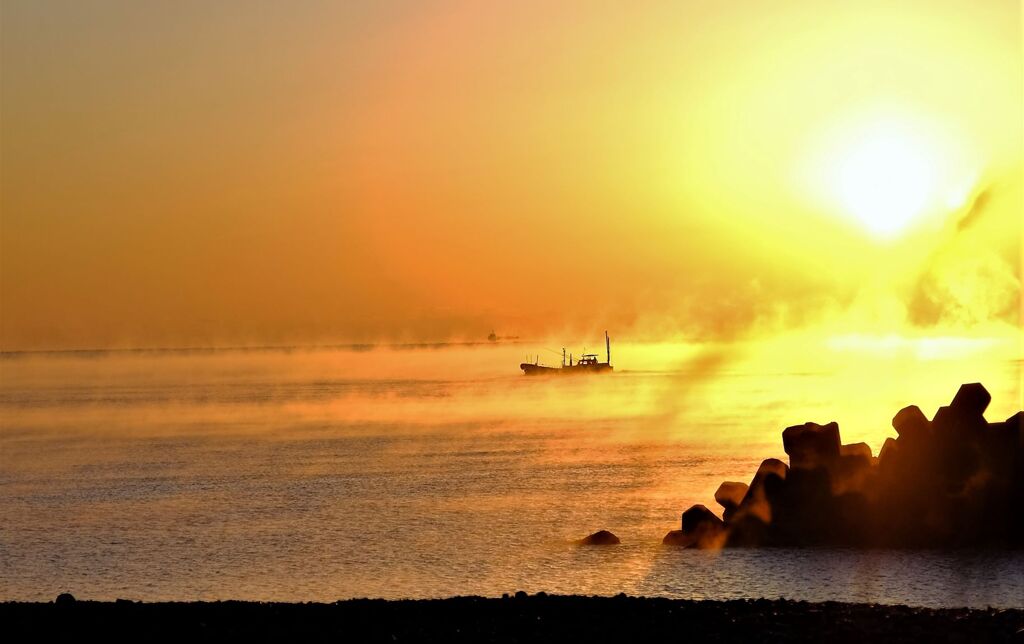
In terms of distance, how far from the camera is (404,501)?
235ft

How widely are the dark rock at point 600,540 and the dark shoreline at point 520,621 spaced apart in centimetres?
2100

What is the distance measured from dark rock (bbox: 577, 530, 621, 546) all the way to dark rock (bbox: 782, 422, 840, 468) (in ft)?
27.5

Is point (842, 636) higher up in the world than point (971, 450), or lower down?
lower down

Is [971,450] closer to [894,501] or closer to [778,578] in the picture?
[894,501]

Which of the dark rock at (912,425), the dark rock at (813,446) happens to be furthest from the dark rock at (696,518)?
the dark rock at (912,425)

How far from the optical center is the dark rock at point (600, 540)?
167 ft

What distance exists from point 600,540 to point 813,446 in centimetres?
992

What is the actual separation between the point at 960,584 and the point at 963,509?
28.1 feet

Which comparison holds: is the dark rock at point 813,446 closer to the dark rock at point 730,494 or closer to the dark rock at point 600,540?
the dark rock at point 730,494

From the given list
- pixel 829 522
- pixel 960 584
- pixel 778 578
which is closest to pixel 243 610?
pixel 778 578

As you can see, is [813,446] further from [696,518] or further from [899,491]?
[696,518]

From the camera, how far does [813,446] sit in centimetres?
4819

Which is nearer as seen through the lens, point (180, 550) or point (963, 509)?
point (963, 509)

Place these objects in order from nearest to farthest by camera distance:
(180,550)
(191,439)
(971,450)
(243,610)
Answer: (243,610), (971,450), (180,550), (191,439)
